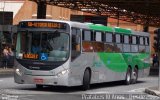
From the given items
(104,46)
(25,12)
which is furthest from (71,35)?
(25,12)

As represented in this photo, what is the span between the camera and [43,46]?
21.0 meters

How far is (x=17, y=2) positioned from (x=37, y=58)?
4781cm

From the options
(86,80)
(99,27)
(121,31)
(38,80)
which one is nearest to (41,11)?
(121,31)

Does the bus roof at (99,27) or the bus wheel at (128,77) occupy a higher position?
the bus roof at (99,27)

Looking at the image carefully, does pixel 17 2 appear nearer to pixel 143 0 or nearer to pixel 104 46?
pixel 143 0

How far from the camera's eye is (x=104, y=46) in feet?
80.2

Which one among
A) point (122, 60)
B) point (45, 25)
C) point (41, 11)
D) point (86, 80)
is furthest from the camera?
point (41, 11)

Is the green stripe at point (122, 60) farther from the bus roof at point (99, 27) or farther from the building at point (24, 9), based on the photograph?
the building at point (24, 9)

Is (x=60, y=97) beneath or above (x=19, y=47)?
beneath

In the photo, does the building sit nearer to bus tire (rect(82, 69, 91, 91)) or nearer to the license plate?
bus tire (rect(82, 69, 91, 91))

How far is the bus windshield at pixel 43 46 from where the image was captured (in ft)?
68.4

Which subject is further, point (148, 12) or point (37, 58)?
point (148, 12)

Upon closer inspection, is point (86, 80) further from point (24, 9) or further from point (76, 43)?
point (24, 9)

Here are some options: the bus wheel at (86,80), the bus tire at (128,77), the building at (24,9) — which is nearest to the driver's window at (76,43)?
the bus wheel at (86,80)
